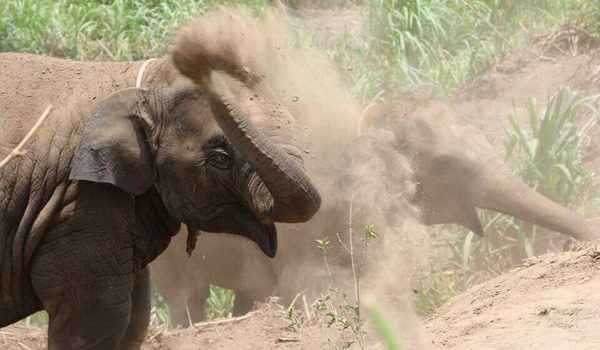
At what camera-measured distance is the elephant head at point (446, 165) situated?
29.4 feet

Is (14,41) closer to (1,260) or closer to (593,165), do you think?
(593,165)

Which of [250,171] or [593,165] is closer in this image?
[250,171]

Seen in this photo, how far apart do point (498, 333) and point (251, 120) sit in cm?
131

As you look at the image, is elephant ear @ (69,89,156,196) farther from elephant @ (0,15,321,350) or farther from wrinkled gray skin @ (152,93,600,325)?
wrinkled gray skin @ (152,93,600,325)

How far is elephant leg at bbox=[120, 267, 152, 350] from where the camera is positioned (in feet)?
20.7

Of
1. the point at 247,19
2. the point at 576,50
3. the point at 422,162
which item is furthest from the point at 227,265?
the point at 576,50

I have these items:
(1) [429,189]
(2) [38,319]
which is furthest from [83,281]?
(2) [38,319]

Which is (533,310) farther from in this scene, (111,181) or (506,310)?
(111,181)

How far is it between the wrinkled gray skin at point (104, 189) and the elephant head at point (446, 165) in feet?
11.2

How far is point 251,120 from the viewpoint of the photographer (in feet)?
17.5

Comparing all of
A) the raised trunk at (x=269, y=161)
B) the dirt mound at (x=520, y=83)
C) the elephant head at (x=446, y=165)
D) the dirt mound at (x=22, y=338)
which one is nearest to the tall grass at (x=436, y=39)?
the dirt mound at (x=520, y=83)

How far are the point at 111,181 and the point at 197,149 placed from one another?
0.39 metres

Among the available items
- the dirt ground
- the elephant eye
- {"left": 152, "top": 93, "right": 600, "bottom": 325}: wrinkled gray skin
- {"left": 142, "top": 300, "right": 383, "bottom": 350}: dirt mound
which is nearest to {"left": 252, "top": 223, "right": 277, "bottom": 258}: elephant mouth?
the elephant eye

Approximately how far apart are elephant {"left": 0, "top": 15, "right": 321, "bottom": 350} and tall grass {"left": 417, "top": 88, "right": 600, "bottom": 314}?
12.3 ft
